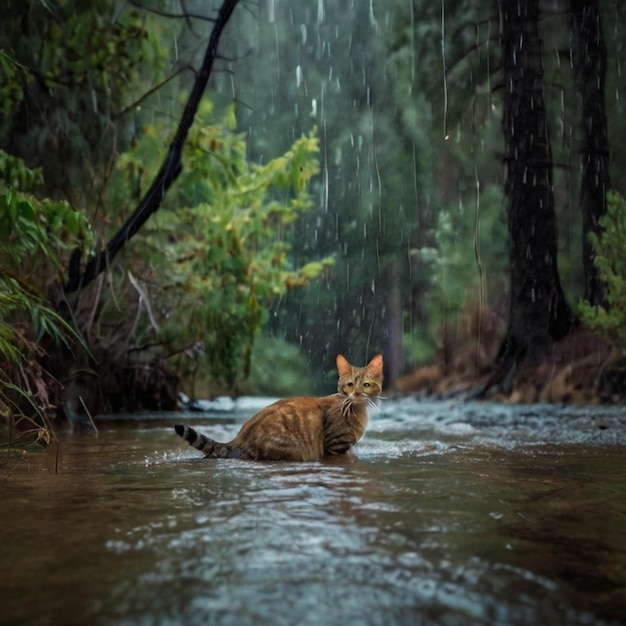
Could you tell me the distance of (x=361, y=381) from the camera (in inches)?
205

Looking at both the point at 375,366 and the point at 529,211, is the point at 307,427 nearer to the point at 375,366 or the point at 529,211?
the point at 375,366

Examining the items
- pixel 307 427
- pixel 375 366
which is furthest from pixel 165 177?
pixel 307 427

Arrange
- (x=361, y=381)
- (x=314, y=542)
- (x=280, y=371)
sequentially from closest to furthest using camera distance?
(x=314, y=542)
(x=361, y=381)
(x=280, y=371)

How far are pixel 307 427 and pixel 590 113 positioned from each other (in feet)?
34.6

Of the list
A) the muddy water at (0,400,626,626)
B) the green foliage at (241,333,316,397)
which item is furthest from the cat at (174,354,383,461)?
the green foliage at (241,333,316,397)

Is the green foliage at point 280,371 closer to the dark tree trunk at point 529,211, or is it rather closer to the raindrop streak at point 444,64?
the raindrop streak at point 444,64

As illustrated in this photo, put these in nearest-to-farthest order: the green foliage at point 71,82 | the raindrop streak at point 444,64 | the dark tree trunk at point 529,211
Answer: the green foliage at point 71,82 < the dark tree trunk at point 529,211 < the raindrop streak at point 444,64

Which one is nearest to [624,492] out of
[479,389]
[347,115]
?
[479,389]

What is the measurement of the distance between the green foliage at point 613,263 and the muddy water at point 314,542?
6.09 metres

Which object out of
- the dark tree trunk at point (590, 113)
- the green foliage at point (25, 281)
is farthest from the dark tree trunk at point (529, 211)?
the green foliage at point (25, 281)

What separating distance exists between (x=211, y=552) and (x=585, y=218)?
11.8 meters

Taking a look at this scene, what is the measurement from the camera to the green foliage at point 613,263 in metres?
9.84

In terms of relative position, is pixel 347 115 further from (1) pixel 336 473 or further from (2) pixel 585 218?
(1) pixel 336 473

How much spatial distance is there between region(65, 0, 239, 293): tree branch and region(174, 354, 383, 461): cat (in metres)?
2.64
